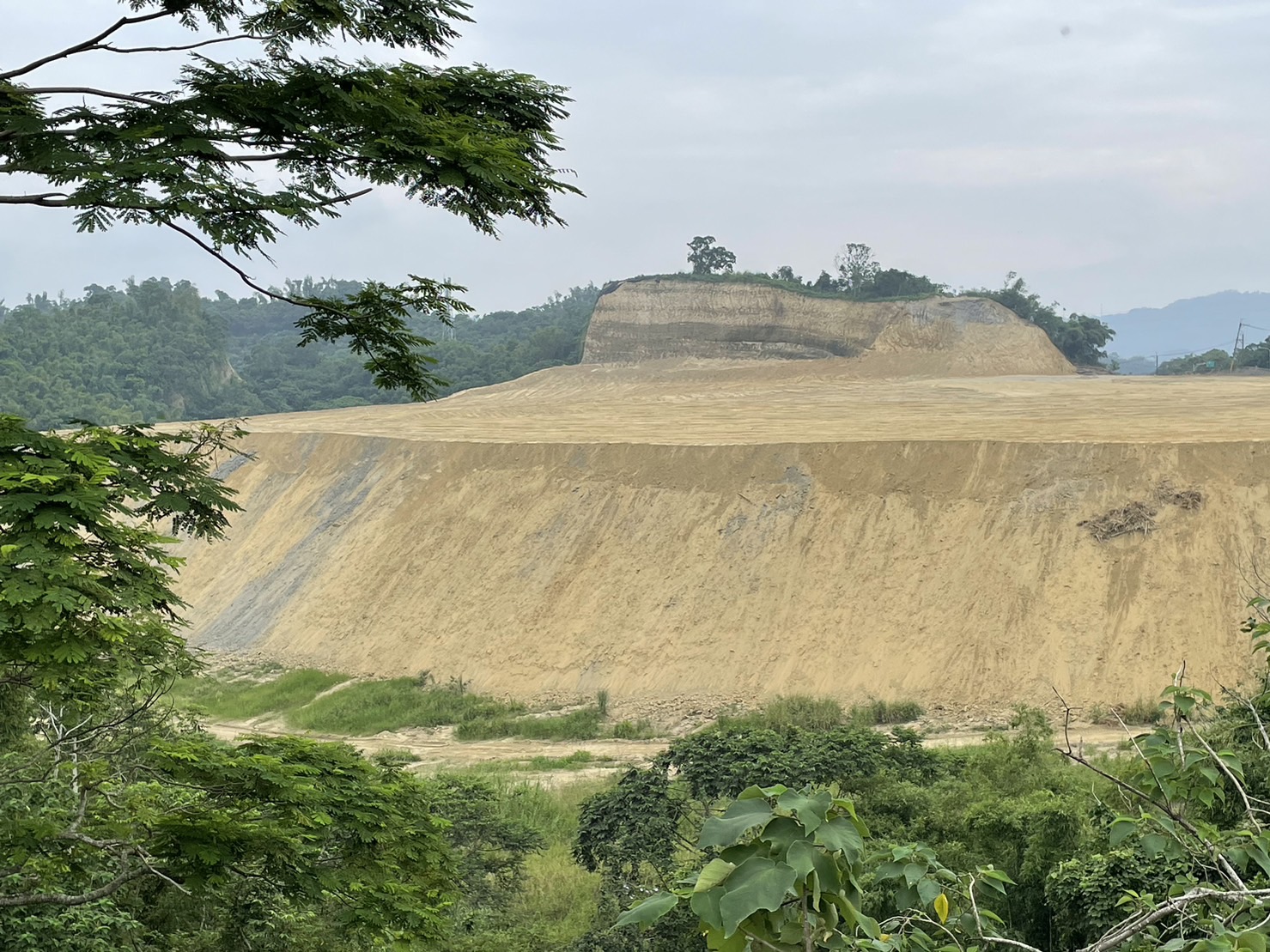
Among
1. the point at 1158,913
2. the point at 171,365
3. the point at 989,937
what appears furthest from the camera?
the point at 171,365

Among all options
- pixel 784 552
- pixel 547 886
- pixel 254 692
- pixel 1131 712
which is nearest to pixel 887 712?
pixel 1131 712

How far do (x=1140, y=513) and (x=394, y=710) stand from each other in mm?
18480

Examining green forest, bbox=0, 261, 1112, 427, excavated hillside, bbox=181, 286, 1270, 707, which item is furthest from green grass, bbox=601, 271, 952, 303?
excavated hillside, bbox=181, 286, 1270, 707

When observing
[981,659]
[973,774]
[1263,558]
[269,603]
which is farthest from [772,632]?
[269,603]

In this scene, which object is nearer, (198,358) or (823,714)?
(823,714)

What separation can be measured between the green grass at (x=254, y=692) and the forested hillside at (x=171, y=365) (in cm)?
3732

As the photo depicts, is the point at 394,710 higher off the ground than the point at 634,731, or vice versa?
the point at 394,710

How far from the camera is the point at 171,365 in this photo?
81.8 meters

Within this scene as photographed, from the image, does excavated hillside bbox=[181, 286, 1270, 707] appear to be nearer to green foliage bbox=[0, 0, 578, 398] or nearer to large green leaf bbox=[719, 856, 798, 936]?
green foliage bbox=[0, 0, 578, 398]

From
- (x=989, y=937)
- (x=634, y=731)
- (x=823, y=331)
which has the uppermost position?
(x=823, y=331)

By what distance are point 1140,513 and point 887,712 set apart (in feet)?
27.4

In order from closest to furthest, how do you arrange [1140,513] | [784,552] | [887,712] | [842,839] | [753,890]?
[753,890] < [842,839] < [887,712] < [1140,513] < [784,552]

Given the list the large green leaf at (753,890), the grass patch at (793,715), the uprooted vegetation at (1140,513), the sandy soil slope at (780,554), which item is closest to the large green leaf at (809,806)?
the large green leaf at (753,890)

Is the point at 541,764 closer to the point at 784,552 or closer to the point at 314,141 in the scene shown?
the point at 784,552
